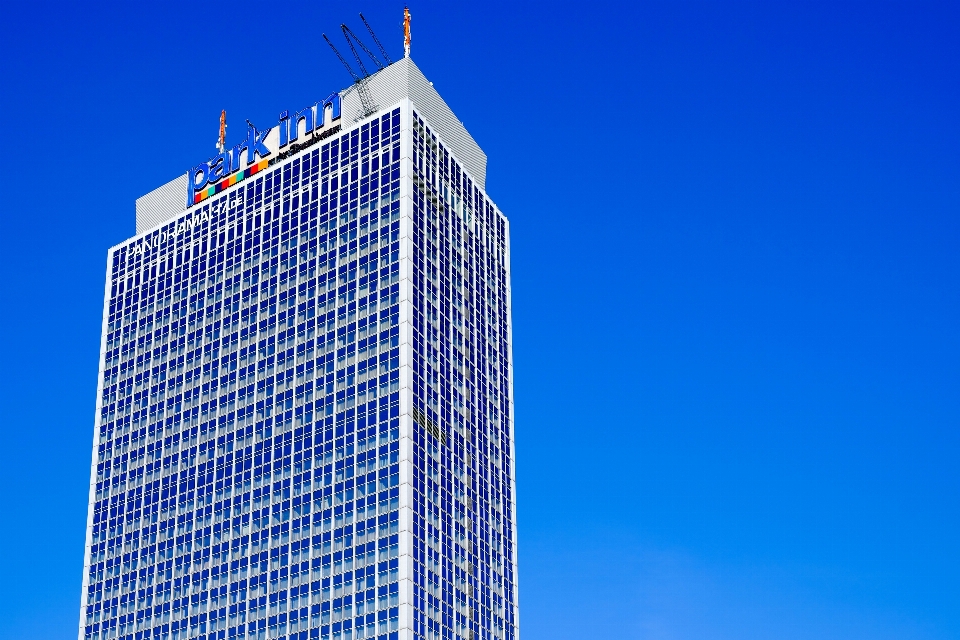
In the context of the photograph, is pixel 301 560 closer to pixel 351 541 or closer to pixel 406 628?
pixel 351 541

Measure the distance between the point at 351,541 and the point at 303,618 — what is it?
→ 12.5 metres

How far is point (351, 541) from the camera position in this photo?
196 meters

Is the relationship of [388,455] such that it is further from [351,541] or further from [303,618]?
[303,618]

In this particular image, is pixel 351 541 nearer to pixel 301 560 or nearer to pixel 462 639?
pixel 301 560

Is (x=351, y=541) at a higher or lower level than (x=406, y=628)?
higher

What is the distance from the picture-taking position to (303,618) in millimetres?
195875

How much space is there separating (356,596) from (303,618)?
979 centimetres

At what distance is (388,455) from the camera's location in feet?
650

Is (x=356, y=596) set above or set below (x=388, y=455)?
below

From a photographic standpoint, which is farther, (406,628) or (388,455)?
(388,455)

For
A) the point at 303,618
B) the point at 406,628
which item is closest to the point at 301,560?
the point at 303,618

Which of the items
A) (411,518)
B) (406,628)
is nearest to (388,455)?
(411,518)

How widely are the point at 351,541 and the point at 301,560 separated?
9231mm

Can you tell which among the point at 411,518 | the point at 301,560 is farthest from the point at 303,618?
the point at 411,518
